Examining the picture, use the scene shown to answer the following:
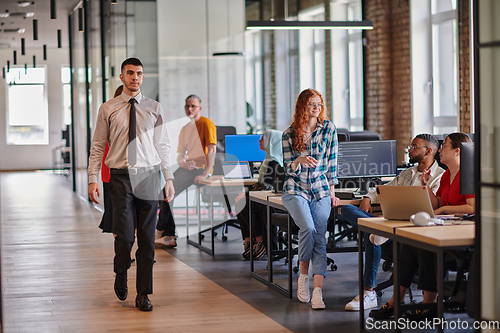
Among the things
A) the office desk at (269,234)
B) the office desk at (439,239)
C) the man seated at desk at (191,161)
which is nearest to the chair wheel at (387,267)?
the office desk at (269,234)

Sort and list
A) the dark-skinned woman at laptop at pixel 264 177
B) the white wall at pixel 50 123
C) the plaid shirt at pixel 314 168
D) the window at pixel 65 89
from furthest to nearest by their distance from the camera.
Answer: the window at pixel 65 89 < the white wall at pixel 50 123 < the dark-skinned woman at laptop at pixel 264 177 < the plaid shirt at pixel 314 168

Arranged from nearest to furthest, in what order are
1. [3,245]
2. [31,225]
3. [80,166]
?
[3,245] → [31,225] → [80,166]

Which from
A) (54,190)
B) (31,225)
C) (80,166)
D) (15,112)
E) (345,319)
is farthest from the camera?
(15,112)

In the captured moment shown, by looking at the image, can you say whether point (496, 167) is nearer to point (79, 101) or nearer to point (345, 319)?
point (345, 319)

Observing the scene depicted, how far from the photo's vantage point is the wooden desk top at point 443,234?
112 inches

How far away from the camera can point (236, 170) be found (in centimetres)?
630

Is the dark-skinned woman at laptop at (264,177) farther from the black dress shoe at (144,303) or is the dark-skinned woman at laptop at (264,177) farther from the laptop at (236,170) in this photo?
the black dress shoe at (144,303)

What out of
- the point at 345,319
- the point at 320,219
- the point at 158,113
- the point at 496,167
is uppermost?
the point at 158,113

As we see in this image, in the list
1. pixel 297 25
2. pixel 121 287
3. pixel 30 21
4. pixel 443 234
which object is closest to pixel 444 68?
pixel 297 25

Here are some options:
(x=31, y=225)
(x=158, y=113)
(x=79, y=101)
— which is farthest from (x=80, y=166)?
(x=158, y=113)

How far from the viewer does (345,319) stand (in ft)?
12.8

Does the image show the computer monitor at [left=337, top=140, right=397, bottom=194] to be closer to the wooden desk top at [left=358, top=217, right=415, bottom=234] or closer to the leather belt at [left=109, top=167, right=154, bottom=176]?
the wooden desk top at [left=358, top=217, right=415, bottom=234]

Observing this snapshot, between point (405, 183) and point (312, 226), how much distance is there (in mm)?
763

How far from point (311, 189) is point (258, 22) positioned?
363 centimetres
